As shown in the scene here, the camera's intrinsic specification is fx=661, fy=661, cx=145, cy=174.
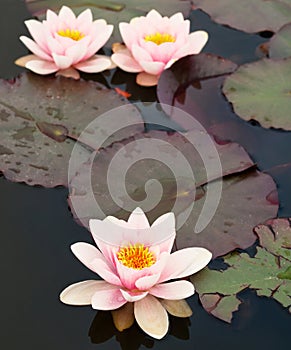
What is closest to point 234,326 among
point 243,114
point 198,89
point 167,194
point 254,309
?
point 254,309

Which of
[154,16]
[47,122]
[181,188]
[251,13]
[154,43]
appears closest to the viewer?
[181,188]

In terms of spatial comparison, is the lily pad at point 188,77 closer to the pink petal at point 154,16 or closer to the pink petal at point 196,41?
the pink petal at point 196,41

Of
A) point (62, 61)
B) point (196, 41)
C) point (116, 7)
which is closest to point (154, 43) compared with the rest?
point (196, 41)

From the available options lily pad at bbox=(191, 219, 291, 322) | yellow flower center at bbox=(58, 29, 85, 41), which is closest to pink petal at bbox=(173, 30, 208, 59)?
yellow flower center at bbox=(58, 29, 85, 41)

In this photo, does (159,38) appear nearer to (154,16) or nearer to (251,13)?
(154,16)

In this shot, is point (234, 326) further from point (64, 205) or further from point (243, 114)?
point (243, 114)

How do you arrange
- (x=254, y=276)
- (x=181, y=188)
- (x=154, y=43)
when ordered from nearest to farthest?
(x=254, y=276)
(x=181, y=188)
(x=154, y=43)
